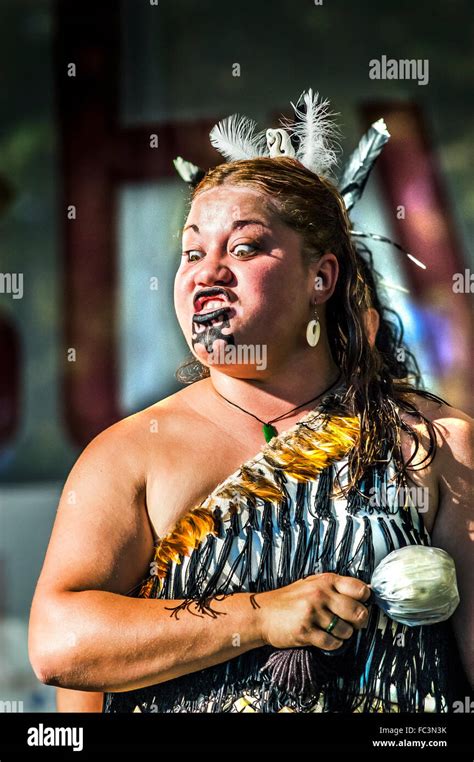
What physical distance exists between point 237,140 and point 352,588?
1011 millimetres

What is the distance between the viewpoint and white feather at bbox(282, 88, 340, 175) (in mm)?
2178

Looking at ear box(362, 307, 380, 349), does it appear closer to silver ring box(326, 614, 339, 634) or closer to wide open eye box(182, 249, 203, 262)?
wide open eye box(182, 249, 203, 262)

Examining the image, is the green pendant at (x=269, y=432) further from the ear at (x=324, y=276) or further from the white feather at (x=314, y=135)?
the white feather at (x=314, y=135)

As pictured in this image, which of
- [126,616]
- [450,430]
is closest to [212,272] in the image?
[450,430]

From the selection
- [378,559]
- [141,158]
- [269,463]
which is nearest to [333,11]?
[141,158]

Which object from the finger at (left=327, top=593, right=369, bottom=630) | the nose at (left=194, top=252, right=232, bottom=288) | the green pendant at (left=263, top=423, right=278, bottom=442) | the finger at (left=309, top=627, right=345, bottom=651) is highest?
the nose at (left=194, top=252, right=232, bottom=288)

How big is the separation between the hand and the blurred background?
32.0 inches

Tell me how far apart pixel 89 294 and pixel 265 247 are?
0.80 m

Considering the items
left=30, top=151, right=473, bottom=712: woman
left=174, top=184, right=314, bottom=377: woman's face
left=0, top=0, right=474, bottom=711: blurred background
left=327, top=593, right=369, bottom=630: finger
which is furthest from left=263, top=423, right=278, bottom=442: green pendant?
left=0, top=0, right=474, bottom=711: blurred background

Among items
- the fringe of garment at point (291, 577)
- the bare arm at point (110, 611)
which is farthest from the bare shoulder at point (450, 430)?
the bare arm at point (110, 611)

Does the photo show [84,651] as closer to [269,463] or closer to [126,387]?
[269,463]

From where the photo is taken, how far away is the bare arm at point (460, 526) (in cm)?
202

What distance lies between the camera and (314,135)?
2.21 metres

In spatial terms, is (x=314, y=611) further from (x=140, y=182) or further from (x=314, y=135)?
(x=140, y=182)
